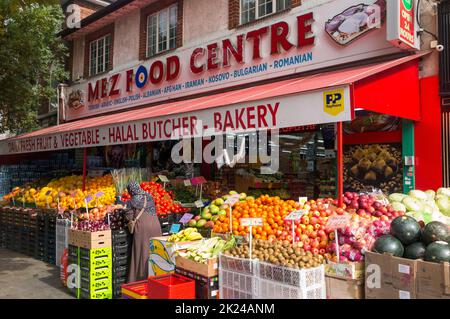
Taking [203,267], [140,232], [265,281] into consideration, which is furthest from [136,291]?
[140,232]

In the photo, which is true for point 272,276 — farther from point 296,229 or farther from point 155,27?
point 155,27

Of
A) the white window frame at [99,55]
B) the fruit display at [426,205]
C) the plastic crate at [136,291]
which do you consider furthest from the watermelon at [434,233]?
the white window frame at [99,55]

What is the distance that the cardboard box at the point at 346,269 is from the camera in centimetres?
407

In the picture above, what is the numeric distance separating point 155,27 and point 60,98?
6.66 m

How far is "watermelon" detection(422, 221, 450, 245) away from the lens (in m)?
4.06

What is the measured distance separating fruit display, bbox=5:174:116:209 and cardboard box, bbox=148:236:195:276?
2587 mm

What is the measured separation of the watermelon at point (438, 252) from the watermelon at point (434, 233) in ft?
0.56

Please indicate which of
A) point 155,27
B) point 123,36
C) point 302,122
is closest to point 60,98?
point 123,36

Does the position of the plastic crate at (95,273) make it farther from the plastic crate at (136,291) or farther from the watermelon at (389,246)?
the watermelon at (389,246)

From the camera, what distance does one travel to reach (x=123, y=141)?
27.8 ft

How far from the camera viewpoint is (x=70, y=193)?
9.62 meters

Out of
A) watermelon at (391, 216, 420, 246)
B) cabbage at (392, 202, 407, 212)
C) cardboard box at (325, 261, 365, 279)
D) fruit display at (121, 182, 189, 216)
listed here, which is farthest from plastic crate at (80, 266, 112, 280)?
cabbage at (392, 202, 407, 212)

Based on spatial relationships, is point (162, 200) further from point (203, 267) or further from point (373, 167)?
point (373, 167)
